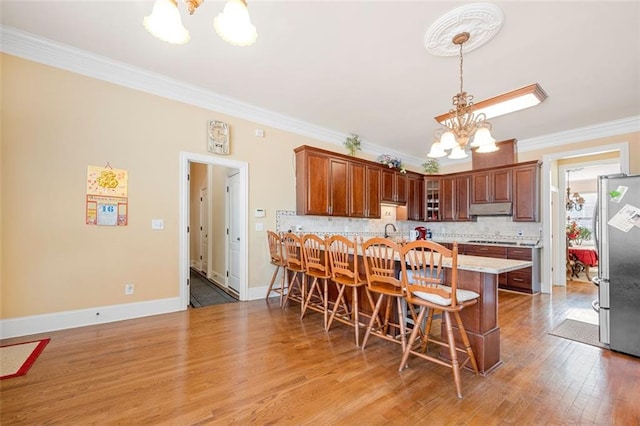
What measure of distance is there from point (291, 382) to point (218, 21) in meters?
2.40

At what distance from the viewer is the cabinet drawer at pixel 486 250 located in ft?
16.5

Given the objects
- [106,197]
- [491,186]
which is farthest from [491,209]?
[106,197]

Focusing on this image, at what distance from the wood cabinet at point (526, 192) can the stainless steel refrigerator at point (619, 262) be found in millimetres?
2669

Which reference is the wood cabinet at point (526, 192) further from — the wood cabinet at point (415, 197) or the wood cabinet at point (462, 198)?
the wood cabinet at point (415, 197)

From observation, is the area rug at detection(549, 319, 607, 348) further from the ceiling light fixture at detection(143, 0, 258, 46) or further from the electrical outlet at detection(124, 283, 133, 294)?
the electrical outlet at detection(124, 283, 133, 294)

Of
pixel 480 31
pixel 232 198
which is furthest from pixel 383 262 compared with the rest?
pixel 232 198

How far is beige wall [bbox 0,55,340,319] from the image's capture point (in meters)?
2.73

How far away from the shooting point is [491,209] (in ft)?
18.3

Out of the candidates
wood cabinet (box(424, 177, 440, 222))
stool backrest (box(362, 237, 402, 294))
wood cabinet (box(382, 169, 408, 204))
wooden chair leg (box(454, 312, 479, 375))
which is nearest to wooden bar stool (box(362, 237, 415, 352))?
stool backrest (box(362, 237, 402, 294))

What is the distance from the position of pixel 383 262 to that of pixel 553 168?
5.00 m

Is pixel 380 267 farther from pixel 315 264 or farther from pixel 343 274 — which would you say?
pixel 315 264

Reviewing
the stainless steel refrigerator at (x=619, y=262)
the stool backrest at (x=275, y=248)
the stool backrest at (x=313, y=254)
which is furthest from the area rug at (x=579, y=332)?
the stool backrest at (x=275, y=248)

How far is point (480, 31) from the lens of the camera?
242cm

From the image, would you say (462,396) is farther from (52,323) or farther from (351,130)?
(351,130)
